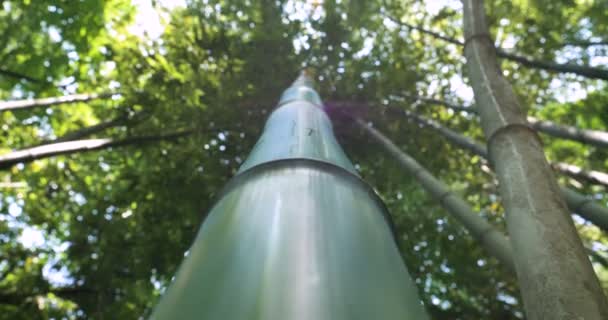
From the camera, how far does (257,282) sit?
96 cm

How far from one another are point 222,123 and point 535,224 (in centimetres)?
520

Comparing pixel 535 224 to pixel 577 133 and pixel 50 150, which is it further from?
pixel 50 150

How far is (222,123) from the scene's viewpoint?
247 inches

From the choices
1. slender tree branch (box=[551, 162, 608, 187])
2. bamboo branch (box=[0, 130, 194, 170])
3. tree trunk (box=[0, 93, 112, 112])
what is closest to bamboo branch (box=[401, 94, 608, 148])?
slender tree branch (box=[551, 162, 608, 187])

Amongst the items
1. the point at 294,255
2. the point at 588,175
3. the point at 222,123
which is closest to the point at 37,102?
the point at 222,123

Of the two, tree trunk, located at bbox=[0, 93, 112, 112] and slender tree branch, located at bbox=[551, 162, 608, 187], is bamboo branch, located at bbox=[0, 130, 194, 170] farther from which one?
slender tree branch, located at bbox=[551, 162, 608, 187]

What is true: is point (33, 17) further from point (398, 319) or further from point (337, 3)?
point (398, 319)

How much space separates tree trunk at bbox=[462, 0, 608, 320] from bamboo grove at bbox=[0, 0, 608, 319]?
1.64m

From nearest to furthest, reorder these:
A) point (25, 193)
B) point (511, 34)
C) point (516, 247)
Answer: point (516, 247), point (511, 34), point (25, 193)

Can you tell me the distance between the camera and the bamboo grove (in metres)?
4.89

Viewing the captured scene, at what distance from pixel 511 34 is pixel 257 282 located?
243 inches

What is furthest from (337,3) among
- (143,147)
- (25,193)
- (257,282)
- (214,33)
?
(257,282)

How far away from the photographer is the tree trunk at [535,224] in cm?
122

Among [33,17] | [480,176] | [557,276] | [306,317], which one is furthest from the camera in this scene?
[480,176]
